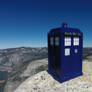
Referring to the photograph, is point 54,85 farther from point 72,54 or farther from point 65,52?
point 72,54

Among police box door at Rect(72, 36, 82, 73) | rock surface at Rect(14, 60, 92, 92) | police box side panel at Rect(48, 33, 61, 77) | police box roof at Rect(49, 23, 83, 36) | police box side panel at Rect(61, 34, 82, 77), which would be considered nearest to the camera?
rock surface at Rect(14, 60, 92, 92)

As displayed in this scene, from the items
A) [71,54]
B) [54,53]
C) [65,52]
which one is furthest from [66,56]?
[54,53]

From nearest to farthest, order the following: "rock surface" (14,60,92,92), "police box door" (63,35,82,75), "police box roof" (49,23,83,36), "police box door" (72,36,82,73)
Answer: "rock surface" (14,60,92,92) → "police box roof" (49,23,83,36) → "police box door" (63,35,82,75) → "police box door" (72,36,82,73)

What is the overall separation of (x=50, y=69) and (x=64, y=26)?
5.84 meters

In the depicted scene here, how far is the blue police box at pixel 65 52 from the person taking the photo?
9297 mm

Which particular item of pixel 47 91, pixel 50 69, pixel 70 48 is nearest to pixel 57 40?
pixel 70 48

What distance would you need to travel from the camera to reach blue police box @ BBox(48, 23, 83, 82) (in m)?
9.30

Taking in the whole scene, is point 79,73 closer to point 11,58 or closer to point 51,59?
point 51,59

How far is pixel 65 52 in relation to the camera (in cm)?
949

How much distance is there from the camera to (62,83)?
9.30m

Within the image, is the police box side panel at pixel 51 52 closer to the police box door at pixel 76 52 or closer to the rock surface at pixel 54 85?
the rock surface at pixel 54 85

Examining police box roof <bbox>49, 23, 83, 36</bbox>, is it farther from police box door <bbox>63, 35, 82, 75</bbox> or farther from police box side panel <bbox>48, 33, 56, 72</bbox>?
police box side panel <bbox>48, 33, 56, 72</bbox>

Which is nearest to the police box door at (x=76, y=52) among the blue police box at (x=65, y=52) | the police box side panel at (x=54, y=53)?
the blue police box at (x=65, y=52)

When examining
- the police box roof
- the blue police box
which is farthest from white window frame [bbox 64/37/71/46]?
the police box roof
